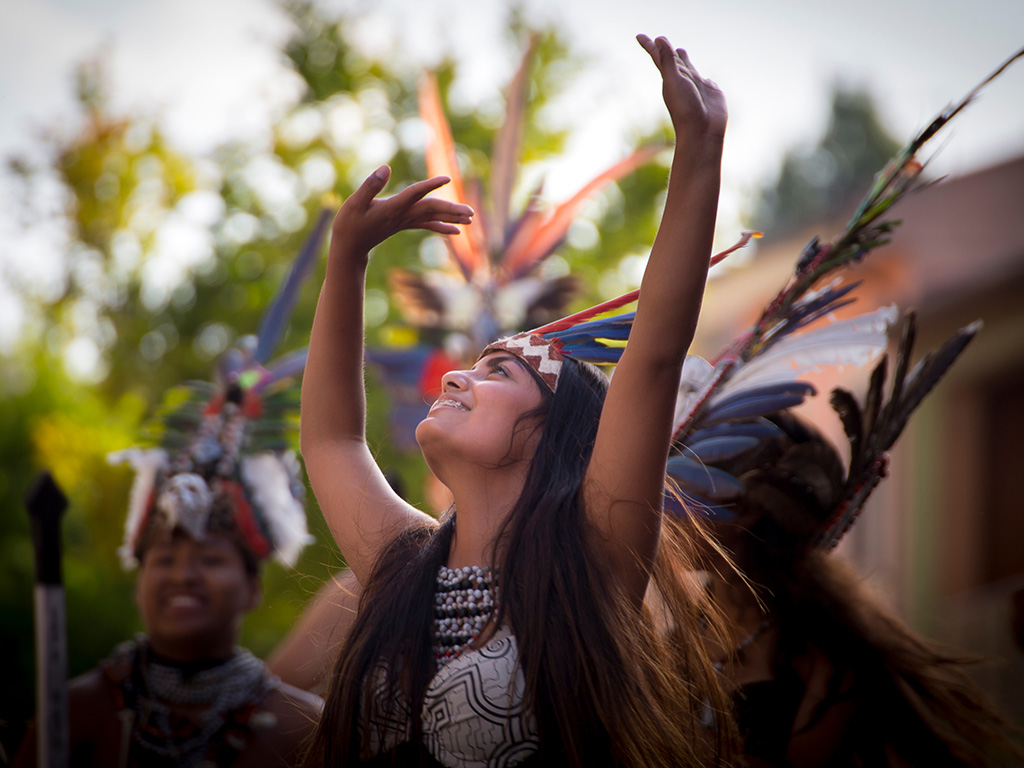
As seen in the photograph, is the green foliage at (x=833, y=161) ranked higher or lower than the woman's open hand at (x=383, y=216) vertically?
higher

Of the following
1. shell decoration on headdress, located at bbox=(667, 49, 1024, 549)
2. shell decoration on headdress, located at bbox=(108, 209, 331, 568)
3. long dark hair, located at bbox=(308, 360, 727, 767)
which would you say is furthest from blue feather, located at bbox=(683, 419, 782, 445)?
shell decoration on headdress, located at bbox=(108, 209, 331, 568)

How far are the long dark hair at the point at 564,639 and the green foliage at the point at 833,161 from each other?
2875cm

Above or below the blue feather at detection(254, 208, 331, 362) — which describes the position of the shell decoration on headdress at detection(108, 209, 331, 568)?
below

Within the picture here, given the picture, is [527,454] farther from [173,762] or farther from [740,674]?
[173,762]

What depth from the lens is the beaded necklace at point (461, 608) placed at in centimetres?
168

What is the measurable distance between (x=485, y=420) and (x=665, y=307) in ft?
1.43

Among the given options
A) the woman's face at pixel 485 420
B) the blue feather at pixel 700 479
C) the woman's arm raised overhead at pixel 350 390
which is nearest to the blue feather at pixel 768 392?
the blue feather at pixel 700 479

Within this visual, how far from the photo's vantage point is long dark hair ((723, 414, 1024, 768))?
2.40 m

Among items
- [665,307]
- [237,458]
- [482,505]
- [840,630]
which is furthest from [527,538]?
[237,458]

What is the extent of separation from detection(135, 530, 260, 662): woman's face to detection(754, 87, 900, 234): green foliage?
28.1m

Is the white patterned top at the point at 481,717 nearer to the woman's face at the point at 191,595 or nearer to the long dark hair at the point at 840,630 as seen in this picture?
the long dark hair at the point at 840,630

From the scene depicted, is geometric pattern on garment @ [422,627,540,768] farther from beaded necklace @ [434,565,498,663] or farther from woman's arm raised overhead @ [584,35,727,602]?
woman's arm raised overhead @ [584,35,727,602]

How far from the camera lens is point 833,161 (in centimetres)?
3053

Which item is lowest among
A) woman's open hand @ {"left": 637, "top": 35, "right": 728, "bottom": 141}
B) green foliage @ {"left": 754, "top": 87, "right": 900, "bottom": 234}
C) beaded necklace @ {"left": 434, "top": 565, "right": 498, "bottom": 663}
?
beaded necklace @ {"left": 434, "top": 565, "right": 498, "bottom": 663}
